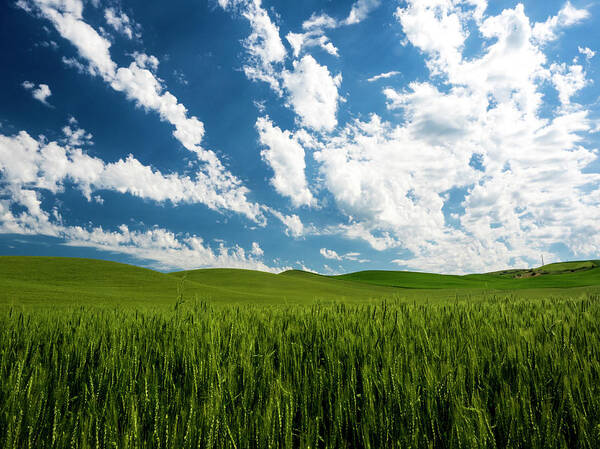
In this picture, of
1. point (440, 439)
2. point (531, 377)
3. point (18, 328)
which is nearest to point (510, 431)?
point (440, 439)

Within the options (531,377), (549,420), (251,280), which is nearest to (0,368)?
(549,420)

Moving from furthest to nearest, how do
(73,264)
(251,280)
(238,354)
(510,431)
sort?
(251,280)
(73,264)
(238,354)
(510,431)

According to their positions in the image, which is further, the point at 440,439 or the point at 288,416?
the point at 440,439

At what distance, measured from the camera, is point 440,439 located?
1.33m

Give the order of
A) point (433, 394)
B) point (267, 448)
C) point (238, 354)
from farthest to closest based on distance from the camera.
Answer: point (238, 354) → point (433, 394) → point (267, 448)

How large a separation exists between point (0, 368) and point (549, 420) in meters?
2.76

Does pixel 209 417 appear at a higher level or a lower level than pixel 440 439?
higher

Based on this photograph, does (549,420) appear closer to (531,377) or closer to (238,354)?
(531,377)

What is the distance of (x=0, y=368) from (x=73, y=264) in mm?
27214

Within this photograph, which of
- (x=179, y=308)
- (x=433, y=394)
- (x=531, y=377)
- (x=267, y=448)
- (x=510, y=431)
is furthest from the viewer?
(x=179, y=308)

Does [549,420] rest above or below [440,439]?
above

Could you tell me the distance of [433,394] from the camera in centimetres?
149

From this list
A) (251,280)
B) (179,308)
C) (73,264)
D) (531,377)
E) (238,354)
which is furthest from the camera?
(251,280)

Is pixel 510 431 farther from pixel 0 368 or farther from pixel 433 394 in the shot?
pixel 0 368
